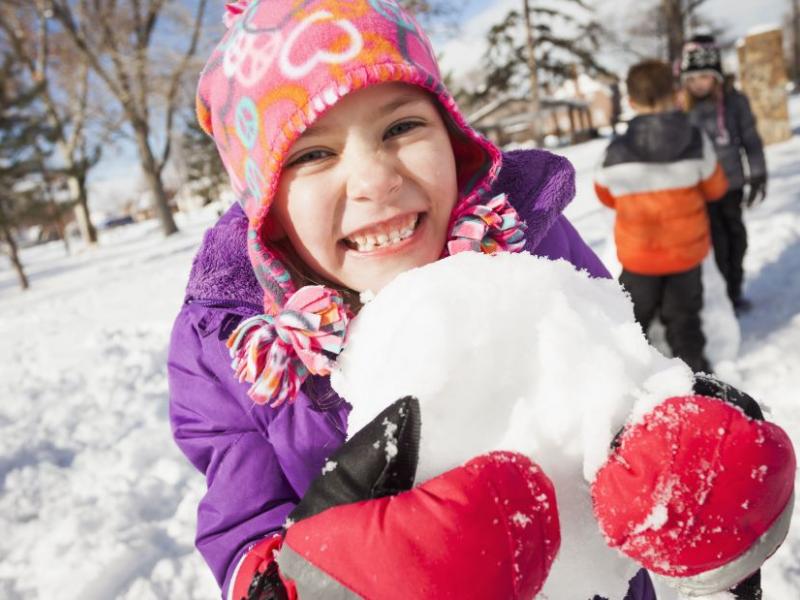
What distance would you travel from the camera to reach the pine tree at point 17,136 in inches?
627

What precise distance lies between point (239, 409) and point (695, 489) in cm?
87

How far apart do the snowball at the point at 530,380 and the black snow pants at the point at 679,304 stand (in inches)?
114

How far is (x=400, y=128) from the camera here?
3.65 ft

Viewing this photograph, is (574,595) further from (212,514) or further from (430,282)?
(212,514)

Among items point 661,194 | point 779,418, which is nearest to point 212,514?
point 779,418

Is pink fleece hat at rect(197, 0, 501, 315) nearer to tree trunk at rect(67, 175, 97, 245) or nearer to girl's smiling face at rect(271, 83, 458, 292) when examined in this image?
girl's smiling face at rect(271, 83, 458, 292)

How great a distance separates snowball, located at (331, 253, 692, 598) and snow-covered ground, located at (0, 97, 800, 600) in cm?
159

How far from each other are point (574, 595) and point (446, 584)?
28 cm

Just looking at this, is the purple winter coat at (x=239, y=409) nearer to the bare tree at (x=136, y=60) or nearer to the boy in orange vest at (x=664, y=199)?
the boy in orange vest at (x=664, y=199)

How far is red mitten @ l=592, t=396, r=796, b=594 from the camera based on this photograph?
0.69 m

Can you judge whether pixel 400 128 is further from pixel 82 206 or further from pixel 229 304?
pixel 82 206

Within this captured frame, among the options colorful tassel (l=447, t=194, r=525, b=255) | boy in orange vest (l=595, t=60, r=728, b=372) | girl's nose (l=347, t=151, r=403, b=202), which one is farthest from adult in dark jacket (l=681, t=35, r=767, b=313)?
girl's nose (l=347, t=151, r=403, b=202)

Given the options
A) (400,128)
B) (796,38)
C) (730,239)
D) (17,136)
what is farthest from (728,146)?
(796,38)

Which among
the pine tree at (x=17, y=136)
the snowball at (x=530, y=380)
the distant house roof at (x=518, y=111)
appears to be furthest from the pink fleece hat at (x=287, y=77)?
the distant house roof at (x=518, y=111)
